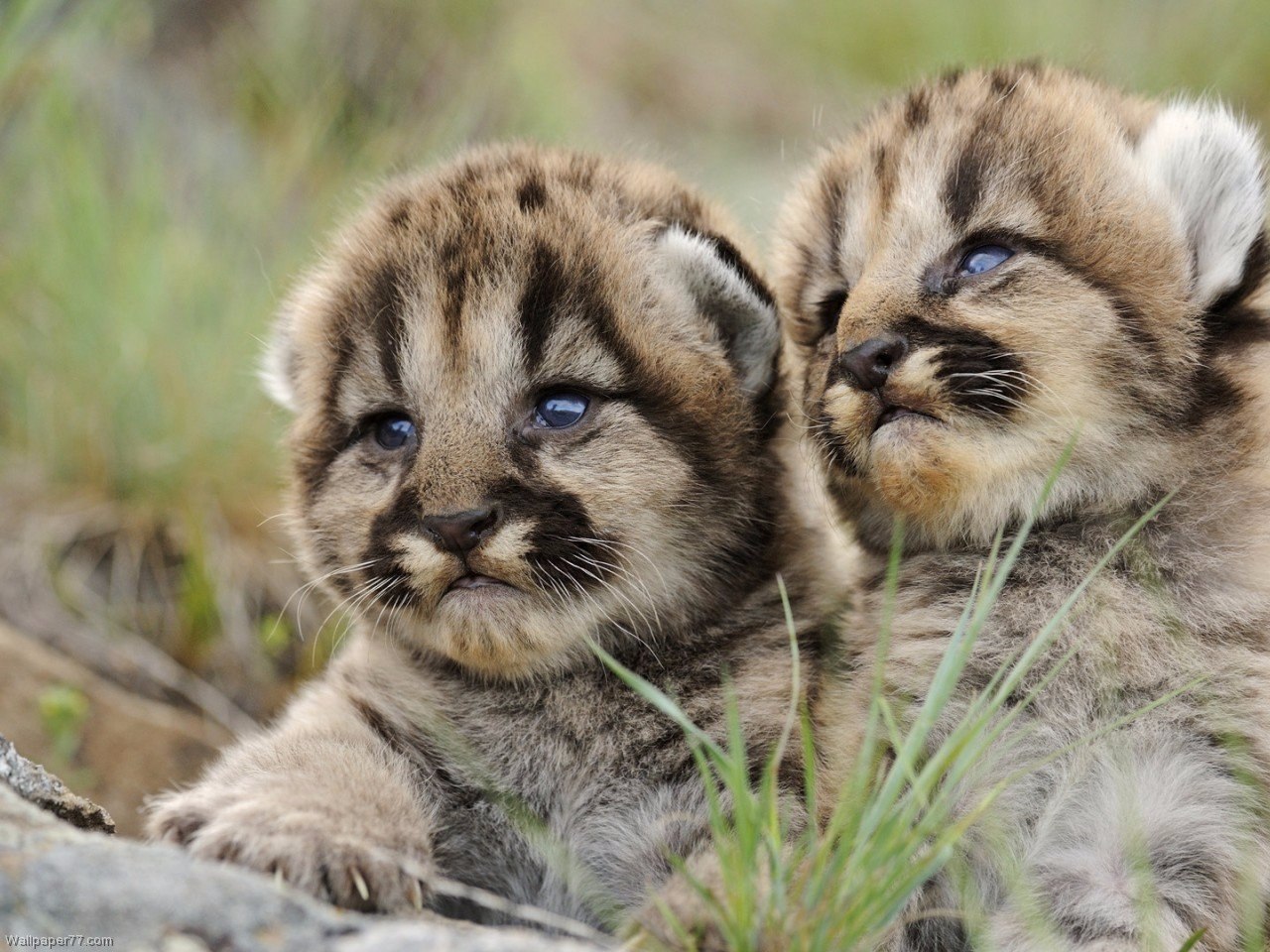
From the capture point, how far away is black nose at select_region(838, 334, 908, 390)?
363 cm

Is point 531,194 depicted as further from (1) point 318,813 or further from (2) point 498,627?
(1) point 318,813

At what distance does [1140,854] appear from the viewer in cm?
324

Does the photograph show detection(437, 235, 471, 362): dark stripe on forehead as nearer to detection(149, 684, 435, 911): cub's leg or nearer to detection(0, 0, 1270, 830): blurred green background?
detection(149, 684, 435, 911): cub's leg

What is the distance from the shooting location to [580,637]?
150 inches

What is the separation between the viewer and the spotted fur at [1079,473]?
3.28 m

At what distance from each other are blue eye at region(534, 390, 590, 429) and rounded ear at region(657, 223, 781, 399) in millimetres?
489

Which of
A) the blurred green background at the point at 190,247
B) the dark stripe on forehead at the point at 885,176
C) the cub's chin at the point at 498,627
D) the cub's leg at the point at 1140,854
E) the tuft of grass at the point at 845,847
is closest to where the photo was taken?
the tuft of grass at the point at 845,847

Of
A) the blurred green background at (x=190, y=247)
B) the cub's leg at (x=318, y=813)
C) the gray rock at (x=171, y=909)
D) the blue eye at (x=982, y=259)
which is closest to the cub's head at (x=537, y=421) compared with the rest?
the cub's leg at (x=318, y=813)

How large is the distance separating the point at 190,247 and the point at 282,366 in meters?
3.11

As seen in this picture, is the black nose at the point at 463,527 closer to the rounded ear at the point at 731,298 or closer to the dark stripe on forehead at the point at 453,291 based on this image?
the dark stripe on forehead at the point at 453,291

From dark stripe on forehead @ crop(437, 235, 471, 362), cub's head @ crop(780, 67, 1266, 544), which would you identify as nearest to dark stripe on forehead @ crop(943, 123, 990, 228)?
cub's head @ crop(780, 67, 1266, 544)

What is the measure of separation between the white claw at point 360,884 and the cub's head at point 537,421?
2.53ft

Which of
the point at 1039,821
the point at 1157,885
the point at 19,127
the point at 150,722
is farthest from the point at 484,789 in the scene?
the point at 19,127

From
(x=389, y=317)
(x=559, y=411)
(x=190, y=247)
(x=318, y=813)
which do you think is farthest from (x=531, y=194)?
(x=190, y=247)
